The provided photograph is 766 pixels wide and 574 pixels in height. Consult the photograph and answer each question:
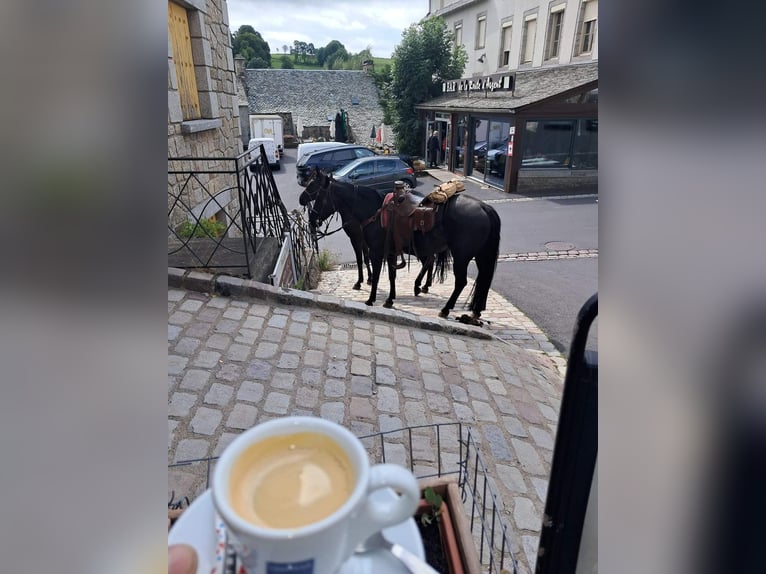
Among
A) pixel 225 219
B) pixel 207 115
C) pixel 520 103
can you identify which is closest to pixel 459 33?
pixel 520 103

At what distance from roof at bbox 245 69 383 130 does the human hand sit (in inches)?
1171

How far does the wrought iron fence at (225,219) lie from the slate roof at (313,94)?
24115mm

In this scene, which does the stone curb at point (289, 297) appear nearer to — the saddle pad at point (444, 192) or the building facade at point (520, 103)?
the saddle pad at point (444, 192)

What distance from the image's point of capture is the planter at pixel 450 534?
0.89 meters

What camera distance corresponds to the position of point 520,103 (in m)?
11.7

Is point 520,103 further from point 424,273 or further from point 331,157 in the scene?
point 424,273

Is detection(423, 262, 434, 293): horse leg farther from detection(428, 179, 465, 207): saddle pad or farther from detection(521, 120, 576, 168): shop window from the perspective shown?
detection(521, 120, 576, 168): shop window

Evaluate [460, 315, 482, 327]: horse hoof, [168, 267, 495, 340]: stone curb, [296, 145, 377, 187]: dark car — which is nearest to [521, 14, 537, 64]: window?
[296, 145, 377, 187]: dark car

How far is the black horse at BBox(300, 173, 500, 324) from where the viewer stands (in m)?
4.99

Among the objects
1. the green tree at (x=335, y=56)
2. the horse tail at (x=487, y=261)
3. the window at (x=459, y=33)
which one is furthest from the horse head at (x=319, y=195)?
the green tree at (x=335, y=56)
